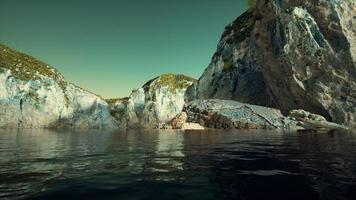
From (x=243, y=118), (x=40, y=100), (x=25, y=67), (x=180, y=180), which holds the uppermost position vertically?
(x=25, y=67)

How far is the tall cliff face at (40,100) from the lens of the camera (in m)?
118

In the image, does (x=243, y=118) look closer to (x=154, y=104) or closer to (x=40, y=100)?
(x=154, y=104)

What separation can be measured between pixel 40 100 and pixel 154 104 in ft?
150

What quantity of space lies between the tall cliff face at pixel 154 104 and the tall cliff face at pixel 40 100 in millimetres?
9833

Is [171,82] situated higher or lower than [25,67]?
lower

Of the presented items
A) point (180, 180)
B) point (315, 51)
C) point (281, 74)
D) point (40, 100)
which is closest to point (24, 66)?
point (40, 100)

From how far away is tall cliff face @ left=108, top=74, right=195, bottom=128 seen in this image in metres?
132

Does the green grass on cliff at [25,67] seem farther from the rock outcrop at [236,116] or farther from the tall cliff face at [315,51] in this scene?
the tall cliff face at [315,51]

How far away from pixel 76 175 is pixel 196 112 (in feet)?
220

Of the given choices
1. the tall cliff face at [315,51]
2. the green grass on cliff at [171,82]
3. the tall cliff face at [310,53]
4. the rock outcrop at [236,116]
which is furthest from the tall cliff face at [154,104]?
the tall cliff face at [315,51]

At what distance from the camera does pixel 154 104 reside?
13212 centimetres

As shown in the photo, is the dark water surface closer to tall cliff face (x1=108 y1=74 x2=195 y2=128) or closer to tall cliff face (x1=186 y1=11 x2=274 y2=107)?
tall cliff face (x1=186 y1=11 x2=274 y2=107)

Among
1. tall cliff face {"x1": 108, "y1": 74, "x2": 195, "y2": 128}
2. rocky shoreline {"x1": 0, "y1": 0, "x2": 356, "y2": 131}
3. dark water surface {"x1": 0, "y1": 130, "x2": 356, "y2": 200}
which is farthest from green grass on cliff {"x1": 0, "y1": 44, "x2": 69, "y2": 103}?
dark water surface {"x1": 0, "y1": 130, "x2": 356, "y2": 200}

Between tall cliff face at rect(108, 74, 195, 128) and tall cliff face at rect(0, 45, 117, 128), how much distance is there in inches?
387
